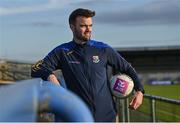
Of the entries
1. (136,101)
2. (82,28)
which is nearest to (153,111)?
(136,101)

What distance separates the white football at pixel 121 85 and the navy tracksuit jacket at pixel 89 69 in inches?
2.3

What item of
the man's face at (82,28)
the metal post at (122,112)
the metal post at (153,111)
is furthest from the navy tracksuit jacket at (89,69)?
the metal post at (122,112)

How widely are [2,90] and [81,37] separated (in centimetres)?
369

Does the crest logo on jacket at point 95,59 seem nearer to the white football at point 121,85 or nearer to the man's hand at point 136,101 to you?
the white football at point 121,85

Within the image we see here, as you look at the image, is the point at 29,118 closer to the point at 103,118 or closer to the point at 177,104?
the point at 103,118

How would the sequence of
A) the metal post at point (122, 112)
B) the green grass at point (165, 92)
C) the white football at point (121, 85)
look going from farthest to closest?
the green grass at point (165, 92) → the metal post at point (122, 112) → the white football at point (121, 85)

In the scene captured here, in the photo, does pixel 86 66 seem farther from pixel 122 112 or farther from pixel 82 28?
pixel 122 112

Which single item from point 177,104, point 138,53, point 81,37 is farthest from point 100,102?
point 138,53

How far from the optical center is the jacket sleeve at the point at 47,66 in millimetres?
6430

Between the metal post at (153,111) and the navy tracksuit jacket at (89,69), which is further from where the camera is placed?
the metal post at (153,111)

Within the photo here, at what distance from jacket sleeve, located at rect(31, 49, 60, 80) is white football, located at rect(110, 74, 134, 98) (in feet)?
1.92

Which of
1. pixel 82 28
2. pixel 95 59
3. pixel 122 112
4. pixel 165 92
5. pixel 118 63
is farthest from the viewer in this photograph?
pixel 165 92

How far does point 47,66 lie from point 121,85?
2.45 feet

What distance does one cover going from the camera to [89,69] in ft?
20.5
